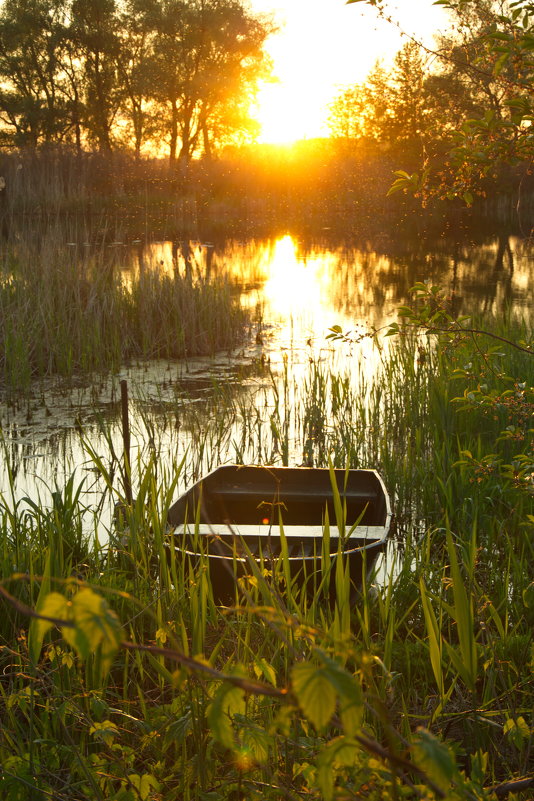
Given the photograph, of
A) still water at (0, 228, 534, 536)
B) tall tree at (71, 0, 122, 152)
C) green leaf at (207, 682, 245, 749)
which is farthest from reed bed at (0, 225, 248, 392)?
tall tree at (71, 0, 122, 152)

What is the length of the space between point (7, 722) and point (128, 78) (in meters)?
40.7

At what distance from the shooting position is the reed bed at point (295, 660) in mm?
1063

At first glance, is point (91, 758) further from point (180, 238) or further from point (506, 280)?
point (180, 238)

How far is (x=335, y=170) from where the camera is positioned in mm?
33000

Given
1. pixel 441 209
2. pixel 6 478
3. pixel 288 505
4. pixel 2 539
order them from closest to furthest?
pixel 2 539, pixel 288 505, pixel 6 478, pixel 441 209

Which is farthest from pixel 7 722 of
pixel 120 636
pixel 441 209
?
pixel 441 209

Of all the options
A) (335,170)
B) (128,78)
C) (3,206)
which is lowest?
(3,206)

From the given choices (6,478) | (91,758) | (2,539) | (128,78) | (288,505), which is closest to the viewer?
(91,758)

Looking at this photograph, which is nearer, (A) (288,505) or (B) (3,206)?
(A) (288,505)

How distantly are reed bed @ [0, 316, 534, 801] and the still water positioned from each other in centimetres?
32

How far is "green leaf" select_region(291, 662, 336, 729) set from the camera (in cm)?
77

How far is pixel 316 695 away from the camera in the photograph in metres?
0.77

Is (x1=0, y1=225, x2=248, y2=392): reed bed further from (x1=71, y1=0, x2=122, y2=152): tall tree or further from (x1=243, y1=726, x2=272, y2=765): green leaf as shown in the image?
(x1=71, y1=0, x2=122, y2=152): tall tree

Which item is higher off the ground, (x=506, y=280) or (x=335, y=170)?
(x=335, y=170)
